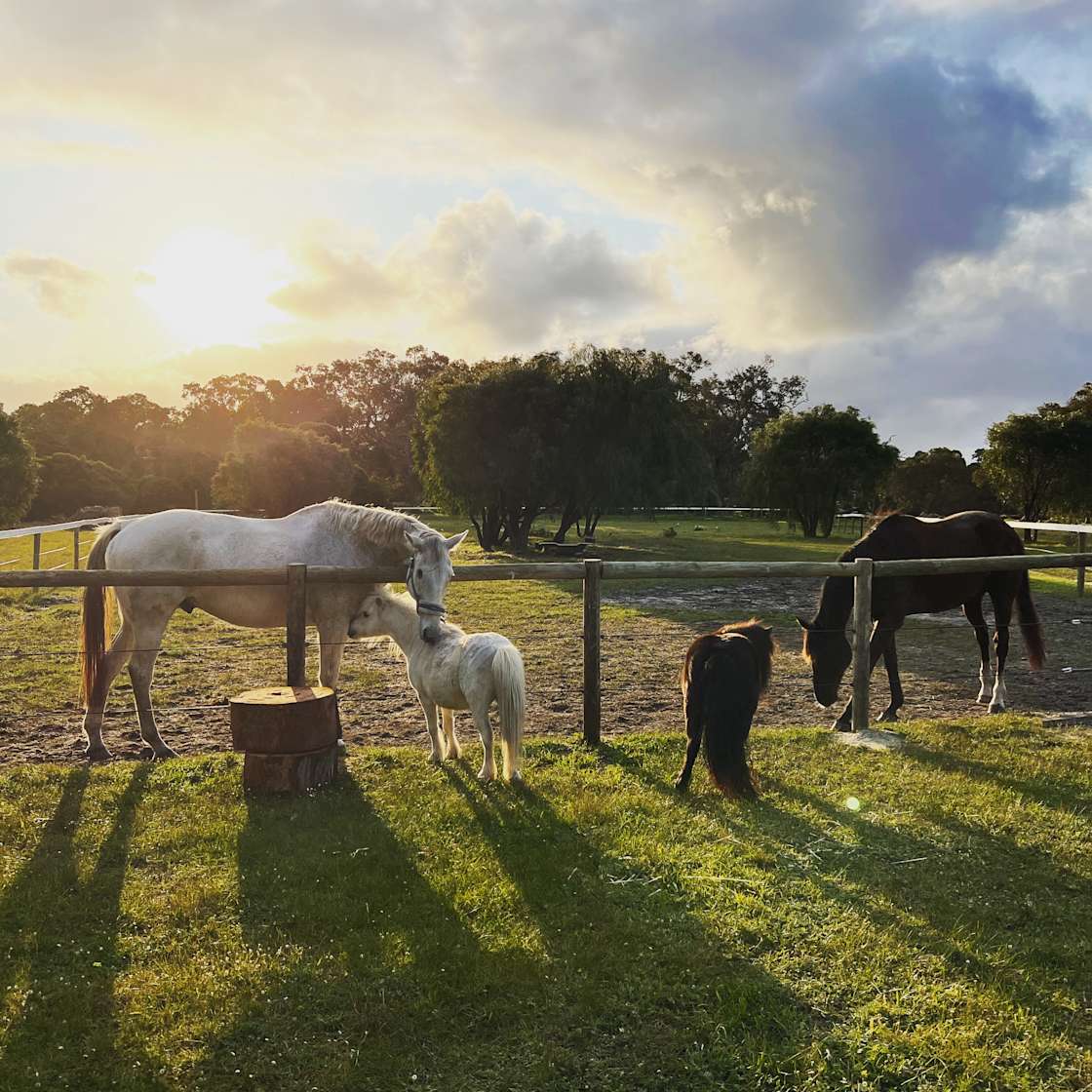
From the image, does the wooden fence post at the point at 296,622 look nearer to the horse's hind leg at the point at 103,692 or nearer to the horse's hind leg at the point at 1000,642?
the horse's hind leg at the point at 103,692

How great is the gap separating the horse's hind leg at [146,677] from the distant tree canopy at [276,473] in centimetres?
4095

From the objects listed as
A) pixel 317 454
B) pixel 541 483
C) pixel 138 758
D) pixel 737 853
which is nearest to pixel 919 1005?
pixel 737 853

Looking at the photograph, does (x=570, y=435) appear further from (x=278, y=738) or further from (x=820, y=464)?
(x=820, y=464)

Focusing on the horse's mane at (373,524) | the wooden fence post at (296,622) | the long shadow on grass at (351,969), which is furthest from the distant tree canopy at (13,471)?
the long shadow on grass at (351,969)

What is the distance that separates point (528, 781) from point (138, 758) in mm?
3346

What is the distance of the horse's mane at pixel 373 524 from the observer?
22.9 ft

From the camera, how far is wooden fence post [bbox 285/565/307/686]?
20.7 ft

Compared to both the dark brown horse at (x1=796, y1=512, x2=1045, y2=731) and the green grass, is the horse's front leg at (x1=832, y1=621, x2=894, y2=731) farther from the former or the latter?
the green grass

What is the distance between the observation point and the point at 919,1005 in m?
3.34

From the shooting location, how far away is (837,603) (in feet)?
26.8

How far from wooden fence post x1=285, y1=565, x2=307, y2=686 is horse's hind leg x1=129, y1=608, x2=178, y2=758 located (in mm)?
1148

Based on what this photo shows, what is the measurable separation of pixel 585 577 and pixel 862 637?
288cm

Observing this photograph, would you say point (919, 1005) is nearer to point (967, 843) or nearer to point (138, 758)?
point (967, 843)

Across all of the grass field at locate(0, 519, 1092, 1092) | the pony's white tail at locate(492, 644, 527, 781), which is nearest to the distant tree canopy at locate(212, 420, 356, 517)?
the pony's white tail at locate(492, 644, 527, 781)
